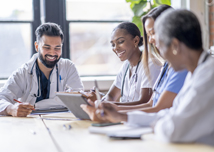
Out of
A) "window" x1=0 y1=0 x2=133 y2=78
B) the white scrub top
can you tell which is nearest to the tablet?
the white scrub top

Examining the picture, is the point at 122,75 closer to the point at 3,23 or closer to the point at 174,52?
the point at 174,52

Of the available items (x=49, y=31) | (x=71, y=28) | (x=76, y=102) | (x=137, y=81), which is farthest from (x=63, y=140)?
(x=71, y=28)

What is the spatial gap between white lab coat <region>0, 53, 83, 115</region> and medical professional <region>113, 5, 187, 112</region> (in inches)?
32.0

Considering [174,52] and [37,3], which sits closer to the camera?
[174,52]

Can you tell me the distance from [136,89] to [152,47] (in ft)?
1.33

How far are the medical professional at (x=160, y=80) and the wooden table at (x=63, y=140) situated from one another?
0.45m

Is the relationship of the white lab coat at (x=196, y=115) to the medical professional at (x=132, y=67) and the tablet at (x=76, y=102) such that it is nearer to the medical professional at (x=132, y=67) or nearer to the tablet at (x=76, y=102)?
the tablet at (x=76, y=102)

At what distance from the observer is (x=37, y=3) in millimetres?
3977

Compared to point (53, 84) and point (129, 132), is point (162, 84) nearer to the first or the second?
point (129, 132)

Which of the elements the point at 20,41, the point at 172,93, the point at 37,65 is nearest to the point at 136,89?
the point at 172,93

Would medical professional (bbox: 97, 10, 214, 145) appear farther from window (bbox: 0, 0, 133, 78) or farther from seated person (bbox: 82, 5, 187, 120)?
window (bbox: 0, 0, 133, 78)

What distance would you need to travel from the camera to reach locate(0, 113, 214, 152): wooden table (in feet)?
4.01

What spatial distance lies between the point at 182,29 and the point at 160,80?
0.76m

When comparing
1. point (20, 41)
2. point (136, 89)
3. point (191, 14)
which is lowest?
point (136, 89)
